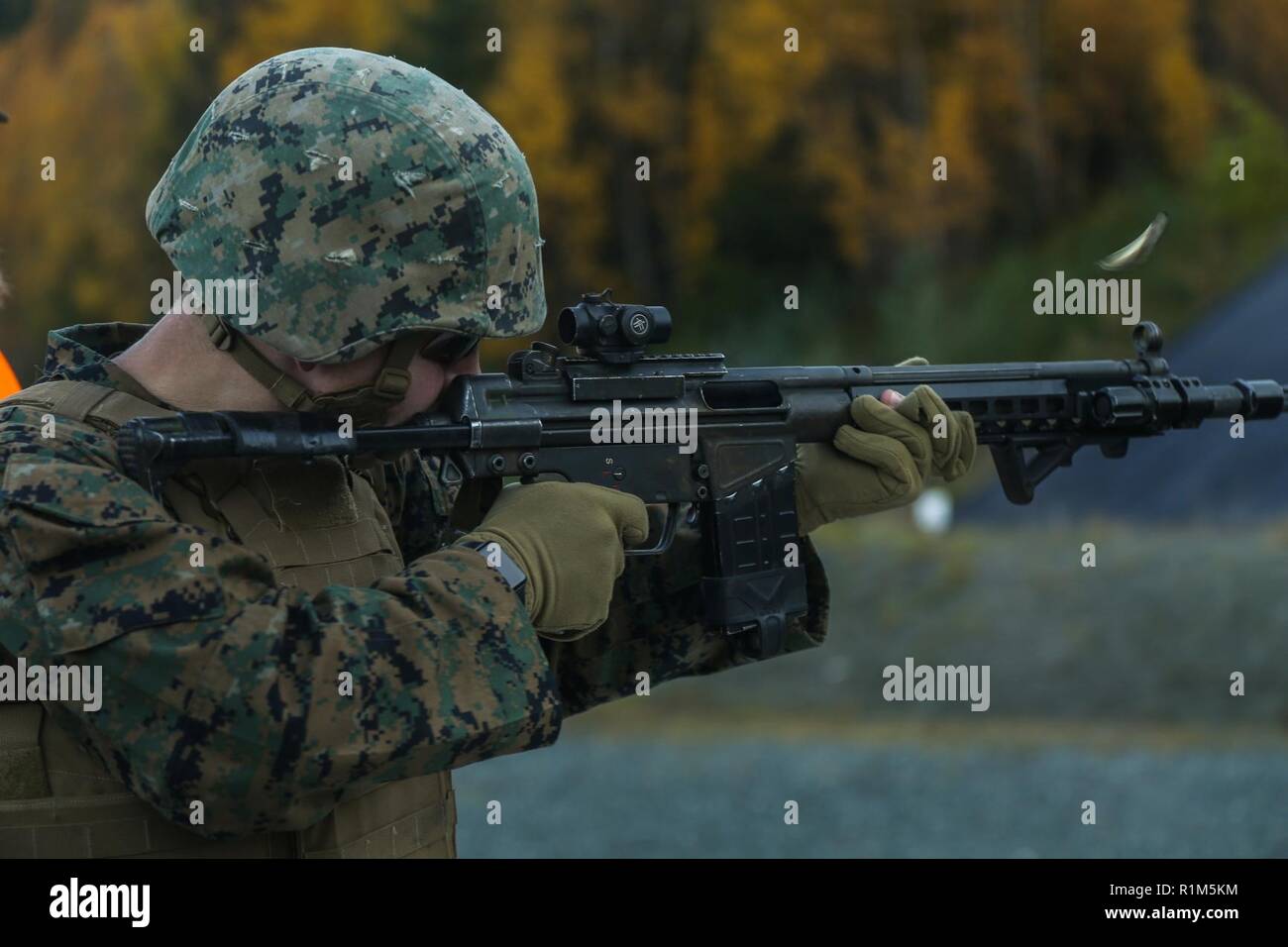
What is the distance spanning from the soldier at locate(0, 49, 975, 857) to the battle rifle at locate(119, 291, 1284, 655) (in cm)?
11

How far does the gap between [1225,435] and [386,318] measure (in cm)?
1910

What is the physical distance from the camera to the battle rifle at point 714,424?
355 centimetres

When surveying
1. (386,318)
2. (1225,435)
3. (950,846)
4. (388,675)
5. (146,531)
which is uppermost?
(1225,435)

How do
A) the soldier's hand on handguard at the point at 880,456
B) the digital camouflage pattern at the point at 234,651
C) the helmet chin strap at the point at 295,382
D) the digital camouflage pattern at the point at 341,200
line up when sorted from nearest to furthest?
the digital camouflage pattern at the point at 234,651 → the digital camouflage pattern at the point at 341,200 → the helmet chin strap at the point at 295,382 → the soldier's hand on handguard at the point at 880,456

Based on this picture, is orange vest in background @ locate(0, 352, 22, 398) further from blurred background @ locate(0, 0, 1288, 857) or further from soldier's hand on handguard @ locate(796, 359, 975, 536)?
blurred background @ locate(0, 0, 1288, 857)

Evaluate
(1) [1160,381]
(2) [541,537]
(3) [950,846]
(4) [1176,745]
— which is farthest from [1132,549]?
(2) [541,537]

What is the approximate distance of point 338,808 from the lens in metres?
3.53

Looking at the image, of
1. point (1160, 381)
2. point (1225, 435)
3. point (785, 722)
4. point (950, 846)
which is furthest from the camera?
point (1225, 435)

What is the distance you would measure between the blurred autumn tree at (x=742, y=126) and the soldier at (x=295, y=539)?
28164 mm

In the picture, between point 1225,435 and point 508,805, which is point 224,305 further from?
point 1225,435

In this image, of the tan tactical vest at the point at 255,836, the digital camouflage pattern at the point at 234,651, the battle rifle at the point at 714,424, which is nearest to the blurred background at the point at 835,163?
the battle rifle at the point at 714,424

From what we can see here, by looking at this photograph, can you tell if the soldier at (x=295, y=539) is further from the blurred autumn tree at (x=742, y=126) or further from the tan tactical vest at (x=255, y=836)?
the blurred autumn tree at (x=742, y=126)

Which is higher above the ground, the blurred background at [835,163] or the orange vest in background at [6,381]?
the blurred background at [835,163]

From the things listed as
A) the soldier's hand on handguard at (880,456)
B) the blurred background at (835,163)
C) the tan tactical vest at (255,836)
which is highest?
the blurred background at (835,163)
